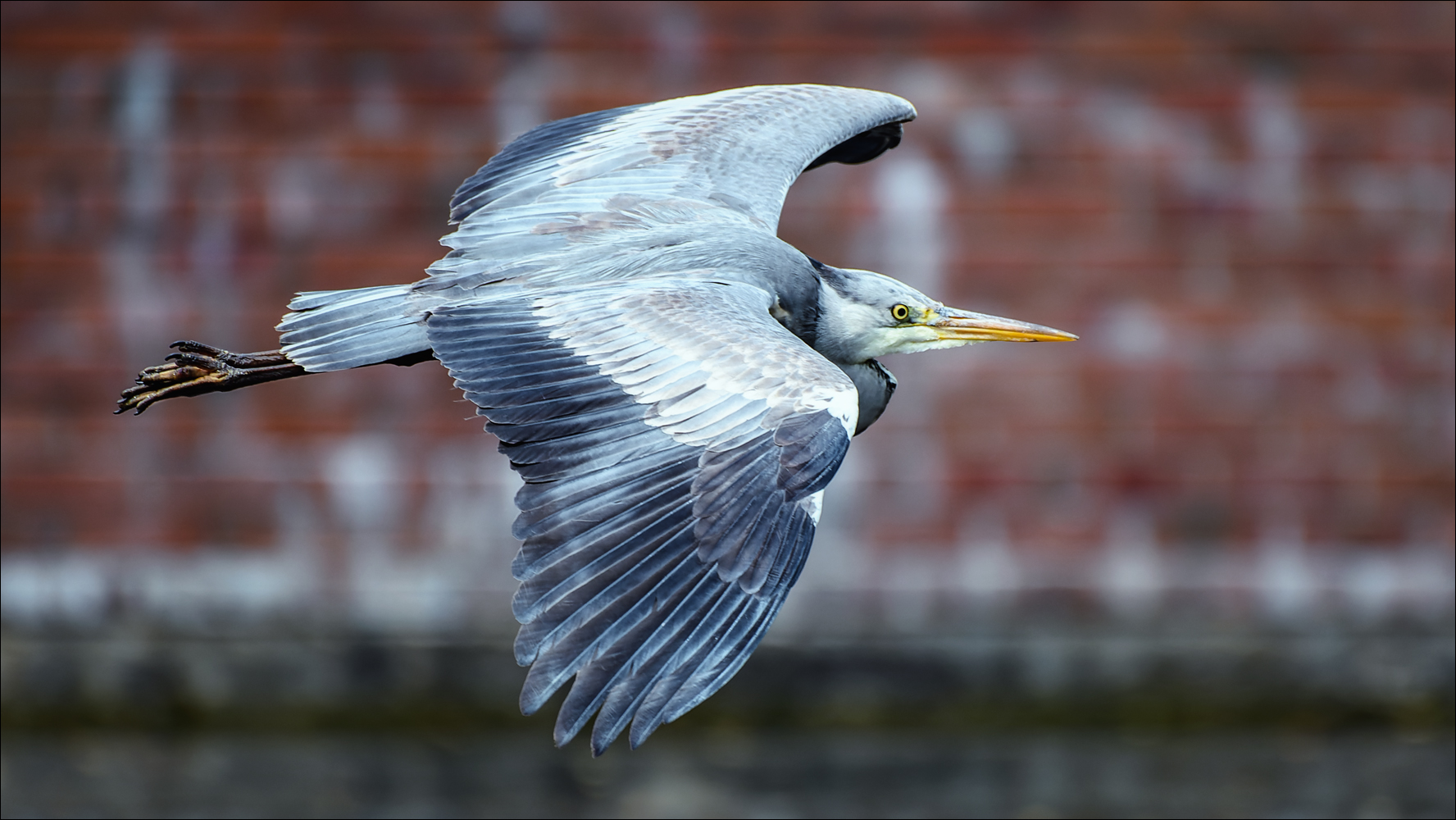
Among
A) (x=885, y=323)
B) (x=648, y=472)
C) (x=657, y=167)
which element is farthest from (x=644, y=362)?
(x=657, y=167)

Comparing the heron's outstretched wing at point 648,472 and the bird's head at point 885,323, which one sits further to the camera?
the bird's head at point 885,323

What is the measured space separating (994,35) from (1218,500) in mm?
2206

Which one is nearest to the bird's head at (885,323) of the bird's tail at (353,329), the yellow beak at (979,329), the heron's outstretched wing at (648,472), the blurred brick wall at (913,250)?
the yellow beak at (979,329)

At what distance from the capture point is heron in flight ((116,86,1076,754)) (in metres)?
3.27

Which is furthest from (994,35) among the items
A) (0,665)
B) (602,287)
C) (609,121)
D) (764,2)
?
(0,665)

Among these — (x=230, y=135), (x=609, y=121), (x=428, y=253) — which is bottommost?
(x=428, y=253)

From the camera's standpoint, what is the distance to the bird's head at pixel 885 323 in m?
4.72

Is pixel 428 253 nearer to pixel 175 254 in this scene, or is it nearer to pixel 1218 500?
pixel 175 254

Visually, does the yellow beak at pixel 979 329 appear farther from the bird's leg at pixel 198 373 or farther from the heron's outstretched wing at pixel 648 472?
the bird's leg at pixel 198 373

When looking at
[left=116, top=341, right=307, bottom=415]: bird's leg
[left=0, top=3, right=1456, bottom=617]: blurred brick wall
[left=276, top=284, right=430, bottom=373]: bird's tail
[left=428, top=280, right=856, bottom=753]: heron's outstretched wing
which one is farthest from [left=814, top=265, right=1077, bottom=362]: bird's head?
[left=0, top=3, right=1456, bottom=617]: blurred brick wall

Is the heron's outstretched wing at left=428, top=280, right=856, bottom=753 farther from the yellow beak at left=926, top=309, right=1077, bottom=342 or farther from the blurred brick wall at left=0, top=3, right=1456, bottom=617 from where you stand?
the blurred brick wall at left=0, top=3, right=1456, bottom=617

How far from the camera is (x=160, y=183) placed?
7.92m

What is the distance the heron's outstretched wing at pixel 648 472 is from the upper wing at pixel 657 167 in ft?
1.64

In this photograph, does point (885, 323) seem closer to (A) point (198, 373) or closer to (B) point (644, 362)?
(B) point (644, 362)
